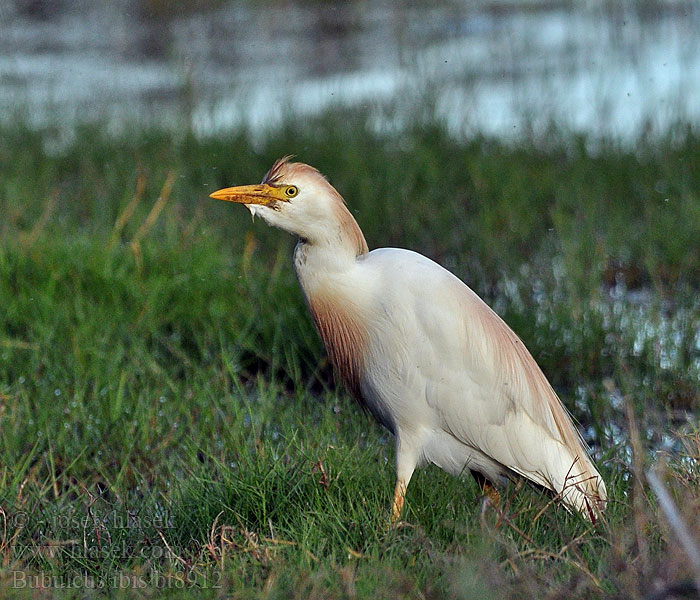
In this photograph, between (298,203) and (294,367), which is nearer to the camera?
(298,203)

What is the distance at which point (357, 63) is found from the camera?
10484 mm

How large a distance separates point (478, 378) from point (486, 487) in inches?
16.3

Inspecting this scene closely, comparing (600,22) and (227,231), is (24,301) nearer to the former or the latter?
(227,231)

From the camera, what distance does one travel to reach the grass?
2484mm

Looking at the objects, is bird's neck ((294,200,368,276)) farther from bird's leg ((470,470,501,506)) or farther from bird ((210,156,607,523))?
bird's leg ((470,470,501,506))

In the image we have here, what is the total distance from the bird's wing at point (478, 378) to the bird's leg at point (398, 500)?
234 mm

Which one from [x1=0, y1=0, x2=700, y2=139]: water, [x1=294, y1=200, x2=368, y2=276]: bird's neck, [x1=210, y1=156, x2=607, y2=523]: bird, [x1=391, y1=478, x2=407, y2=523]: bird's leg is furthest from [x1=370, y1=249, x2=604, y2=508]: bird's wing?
[x1=0, y1=0, x2=700, y2=139]: water

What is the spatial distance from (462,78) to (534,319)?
15.7 ft

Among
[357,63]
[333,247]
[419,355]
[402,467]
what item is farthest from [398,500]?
[357,63]

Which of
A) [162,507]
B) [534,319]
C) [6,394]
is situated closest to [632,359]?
[534,319]

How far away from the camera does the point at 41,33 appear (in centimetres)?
1159

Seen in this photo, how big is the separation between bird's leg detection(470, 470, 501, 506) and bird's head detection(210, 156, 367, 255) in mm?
926

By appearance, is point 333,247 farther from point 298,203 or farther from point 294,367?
point 294,367

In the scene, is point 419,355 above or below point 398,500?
above
